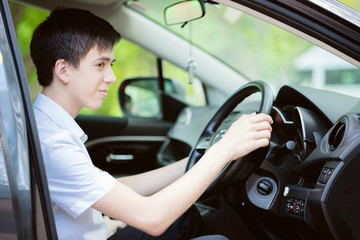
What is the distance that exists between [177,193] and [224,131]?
0.49 meters

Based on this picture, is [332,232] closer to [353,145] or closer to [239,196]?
[353,145]

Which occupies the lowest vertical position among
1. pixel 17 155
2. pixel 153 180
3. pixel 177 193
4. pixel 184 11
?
pixel 153 180

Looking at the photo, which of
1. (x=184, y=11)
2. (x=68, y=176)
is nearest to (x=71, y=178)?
(x=68, y=176)

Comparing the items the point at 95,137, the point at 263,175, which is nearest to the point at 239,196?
the point at 263,175

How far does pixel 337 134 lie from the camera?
4.63ft

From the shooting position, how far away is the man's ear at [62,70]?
1357 mm

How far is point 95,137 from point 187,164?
153cm

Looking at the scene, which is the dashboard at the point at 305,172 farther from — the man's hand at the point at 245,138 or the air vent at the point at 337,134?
the man's hand at the point at 245,138

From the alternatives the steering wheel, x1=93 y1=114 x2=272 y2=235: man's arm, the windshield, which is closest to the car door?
x1=93 y1=114 x2=272 y2=235: man's arm

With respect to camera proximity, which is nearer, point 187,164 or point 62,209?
point 62,209

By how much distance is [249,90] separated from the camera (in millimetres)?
1778

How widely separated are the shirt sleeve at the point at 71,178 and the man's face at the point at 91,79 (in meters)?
0.18

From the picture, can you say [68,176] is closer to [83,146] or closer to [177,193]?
[83,146]

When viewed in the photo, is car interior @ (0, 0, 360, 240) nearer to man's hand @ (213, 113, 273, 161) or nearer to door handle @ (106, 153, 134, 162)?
door handle @ (106, 153, 134, 162)
